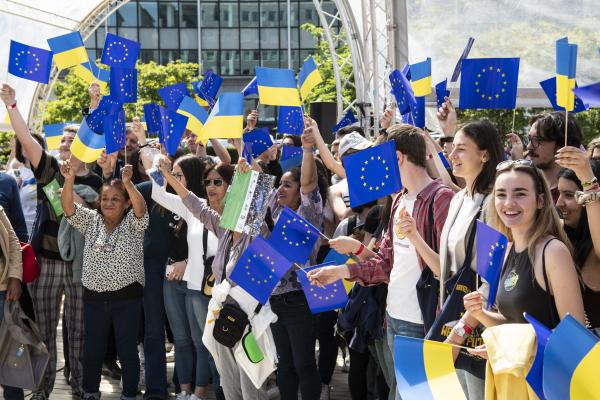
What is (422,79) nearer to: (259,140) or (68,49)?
(259,140)

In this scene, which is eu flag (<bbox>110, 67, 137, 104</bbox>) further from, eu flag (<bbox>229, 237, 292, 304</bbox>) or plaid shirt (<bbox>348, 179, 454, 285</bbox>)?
plaid shirt (<bbox>348, 179, 454, 285</bbox>)

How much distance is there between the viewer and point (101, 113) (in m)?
7.20

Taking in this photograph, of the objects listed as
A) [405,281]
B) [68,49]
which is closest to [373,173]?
[405,281]

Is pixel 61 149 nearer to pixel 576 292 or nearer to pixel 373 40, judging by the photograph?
pixel 576 292

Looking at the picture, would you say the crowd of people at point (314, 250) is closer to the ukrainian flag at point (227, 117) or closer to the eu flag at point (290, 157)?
the eu flag at point (290, 157)

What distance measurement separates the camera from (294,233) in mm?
5508

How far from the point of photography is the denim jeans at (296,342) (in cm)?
616

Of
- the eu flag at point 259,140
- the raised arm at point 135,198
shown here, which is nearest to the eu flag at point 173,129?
the raised arm at point 135,198

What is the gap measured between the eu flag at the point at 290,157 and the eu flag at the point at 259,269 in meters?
1.86

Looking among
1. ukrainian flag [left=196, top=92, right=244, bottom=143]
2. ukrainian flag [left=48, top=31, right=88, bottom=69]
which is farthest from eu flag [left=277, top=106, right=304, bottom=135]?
ukrainian flag [left=48, top=31, right=88, bottom=69]

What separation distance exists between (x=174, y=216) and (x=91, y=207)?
0.67 meters

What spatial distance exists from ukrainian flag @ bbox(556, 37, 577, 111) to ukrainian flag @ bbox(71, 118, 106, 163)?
355 cm

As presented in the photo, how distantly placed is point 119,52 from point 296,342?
2.86m

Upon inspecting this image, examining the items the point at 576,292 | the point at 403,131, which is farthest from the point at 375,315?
the point at 576,292
